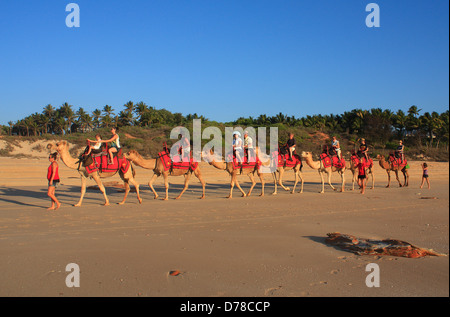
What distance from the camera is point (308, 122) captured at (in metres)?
64.7

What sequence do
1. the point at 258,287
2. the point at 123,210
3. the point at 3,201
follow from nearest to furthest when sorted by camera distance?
1. the point at 258,287
2. the point at 123,210
3. the point at 3,201

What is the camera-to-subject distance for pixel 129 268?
5961 mm

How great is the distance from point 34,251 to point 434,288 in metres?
6.40

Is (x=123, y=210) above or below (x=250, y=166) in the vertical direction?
below

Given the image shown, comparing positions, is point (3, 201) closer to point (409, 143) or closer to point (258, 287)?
point (258, 287)

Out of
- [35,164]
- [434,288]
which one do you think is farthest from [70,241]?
[35,164]

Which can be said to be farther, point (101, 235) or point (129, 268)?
point (101, 235)

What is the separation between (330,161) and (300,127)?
131 ft

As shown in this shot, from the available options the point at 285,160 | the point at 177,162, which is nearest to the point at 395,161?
the point at 285,160

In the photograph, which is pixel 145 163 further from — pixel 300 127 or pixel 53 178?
pixel 300 127

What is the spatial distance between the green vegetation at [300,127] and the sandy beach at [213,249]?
94.5 feet

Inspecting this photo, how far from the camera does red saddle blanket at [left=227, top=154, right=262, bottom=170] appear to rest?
53.4ft
